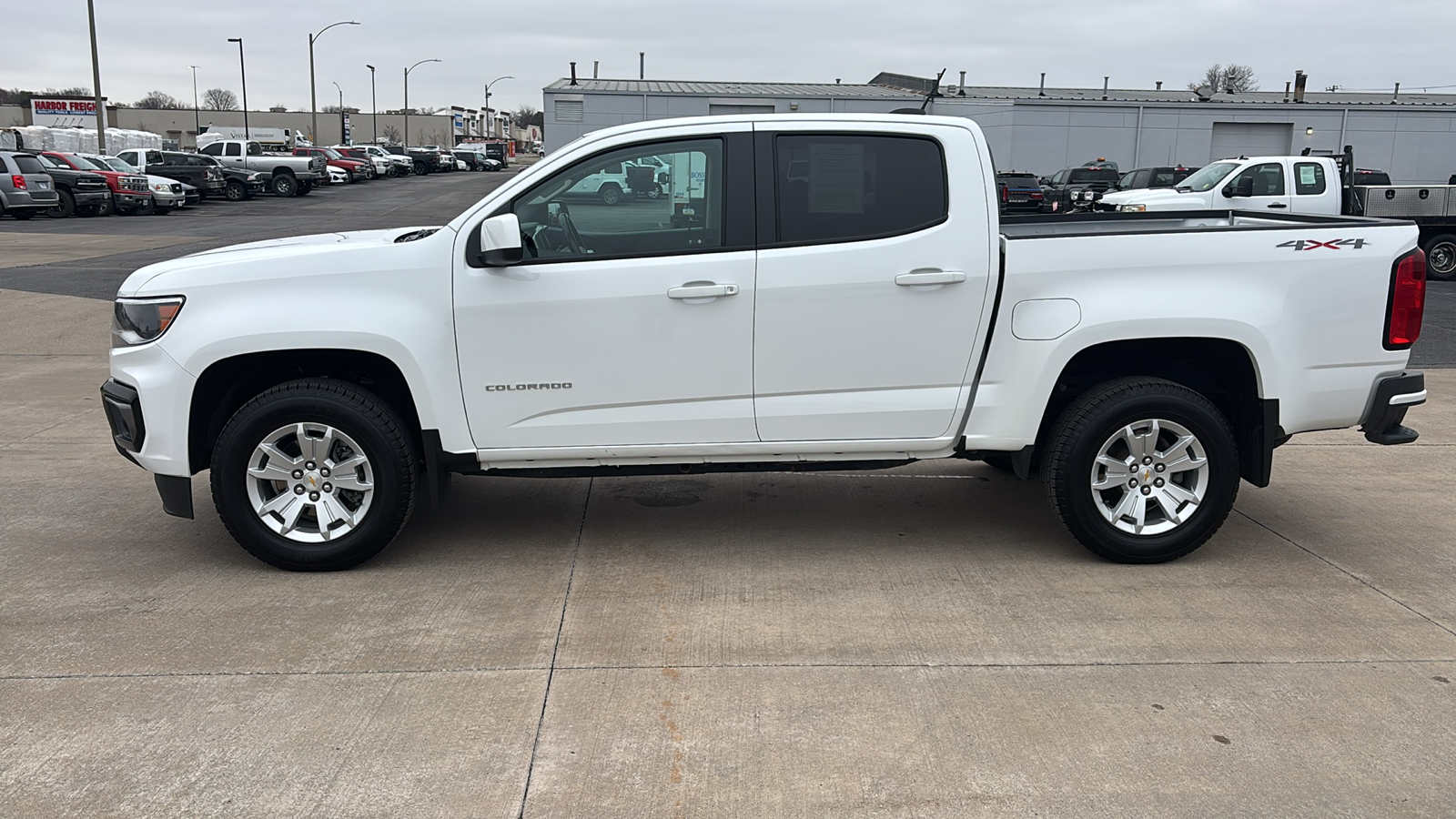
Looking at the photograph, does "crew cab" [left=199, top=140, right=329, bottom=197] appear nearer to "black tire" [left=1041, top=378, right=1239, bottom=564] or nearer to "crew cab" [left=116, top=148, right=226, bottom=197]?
"crew cab" [left=116, top=148, right=226, bottom=197]

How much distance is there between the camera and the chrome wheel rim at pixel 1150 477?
4.99 m

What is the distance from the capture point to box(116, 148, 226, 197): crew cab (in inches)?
1425

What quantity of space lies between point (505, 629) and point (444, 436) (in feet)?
3.12

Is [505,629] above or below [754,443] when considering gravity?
below

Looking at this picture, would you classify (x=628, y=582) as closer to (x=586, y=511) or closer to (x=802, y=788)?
(x=586, y=511)

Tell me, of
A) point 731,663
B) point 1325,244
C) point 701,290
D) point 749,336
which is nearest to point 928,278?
point 749,336

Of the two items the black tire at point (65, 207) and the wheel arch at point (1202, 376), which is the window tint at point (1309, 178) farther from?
the black tire at point (65, 207)

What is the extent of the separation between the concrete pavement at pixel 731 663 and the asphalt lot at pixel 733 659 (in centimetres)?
1

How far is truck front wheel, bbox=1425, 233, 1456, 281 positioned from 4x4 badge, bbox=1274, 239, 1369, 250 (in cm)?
1552

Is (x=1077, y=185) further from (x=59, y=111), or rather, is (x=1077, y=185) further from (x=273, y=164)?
(x=59, y=111)

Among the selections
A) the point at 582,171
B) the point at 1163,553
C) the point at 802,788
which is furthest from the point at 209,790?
the point at 1163,553

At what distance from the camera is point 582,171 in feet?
15.9

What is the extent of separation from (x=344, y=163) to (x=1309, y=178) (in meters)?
44.0

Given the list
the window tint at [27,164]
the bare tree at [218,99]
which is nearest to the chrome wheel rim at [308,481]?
the window tint at [27,164]
